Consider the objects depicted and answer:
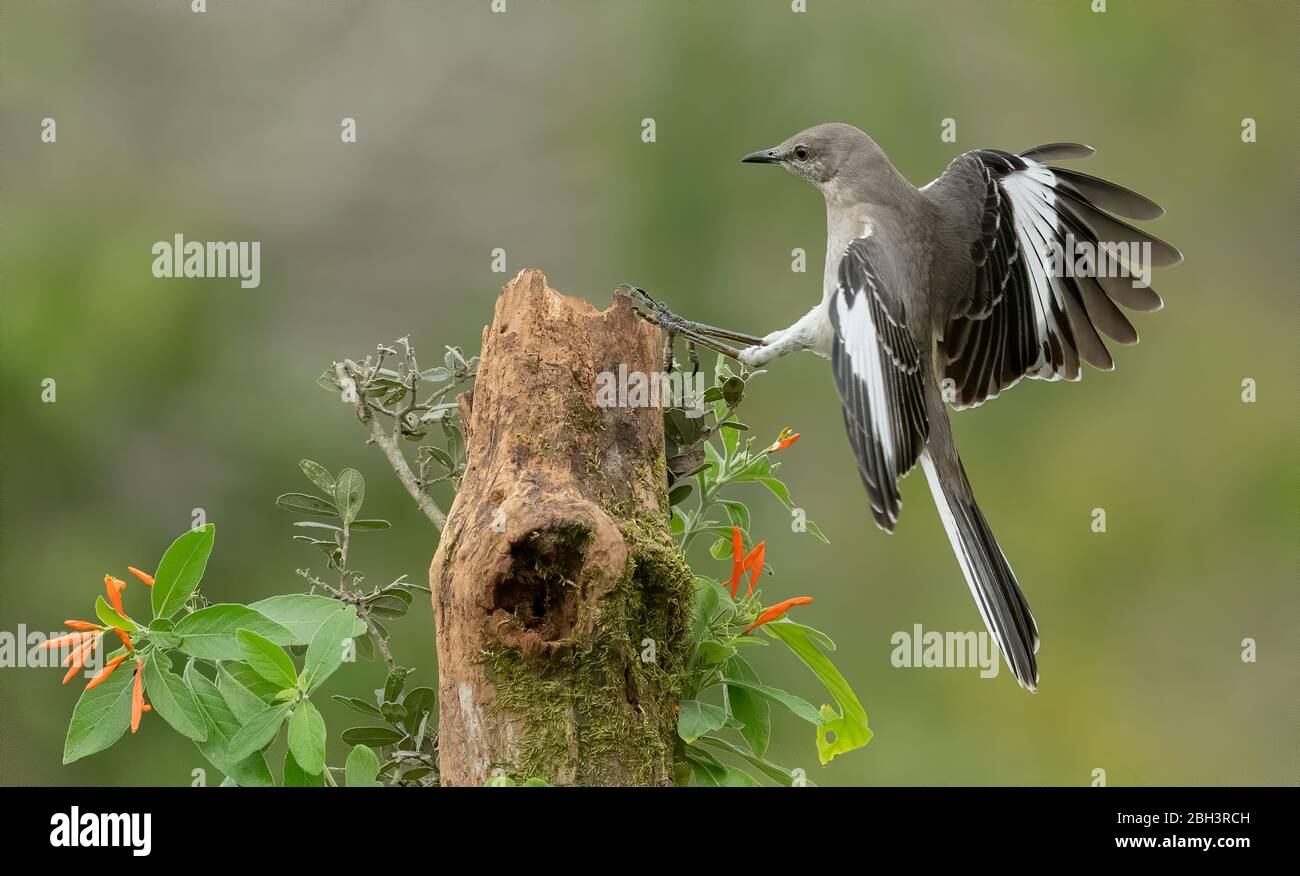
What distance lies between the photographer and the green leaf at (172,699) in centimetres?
167

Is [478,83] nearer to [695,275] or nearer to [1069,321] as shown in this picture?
[695,275]

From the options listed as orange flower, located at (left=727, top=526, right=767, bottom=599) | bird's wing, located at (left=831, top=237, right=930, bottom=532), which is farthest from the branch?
bird's wing, located at (left=831, top=237, right=930, bottom=532)

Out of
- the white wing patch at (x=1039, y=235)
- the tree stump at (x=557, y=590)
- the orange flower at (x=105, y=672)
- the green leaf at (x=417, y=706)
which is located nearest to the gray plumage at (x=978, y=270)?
the white wing patch at (x=1039, y=235)

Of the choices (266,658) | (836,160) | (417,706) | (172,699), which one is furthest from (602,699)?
(836,160)

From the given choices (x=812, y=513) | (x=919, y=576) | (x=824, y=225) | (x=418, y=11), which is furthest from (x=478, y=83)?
(x=919, y=576)

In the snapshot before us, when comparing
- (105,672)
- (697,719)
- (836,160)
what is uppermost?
(836,160)

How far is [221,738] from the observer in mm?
1696

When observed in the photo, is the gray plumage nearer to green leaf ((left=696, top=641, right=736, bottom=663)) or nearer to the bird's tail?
the bird's tail

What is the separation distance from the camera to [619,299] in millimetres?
2064

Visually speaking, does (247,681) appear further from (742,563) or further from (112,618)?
(742,563)

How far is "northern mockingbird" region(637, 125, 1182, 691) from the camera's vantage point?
99.7 inches

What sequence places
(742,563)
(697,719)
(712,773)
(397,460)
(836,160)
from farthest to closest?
(836,160), (397,460), (742,563), (712,773), (697,719)

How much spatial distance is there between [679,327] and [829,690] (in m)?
0.78

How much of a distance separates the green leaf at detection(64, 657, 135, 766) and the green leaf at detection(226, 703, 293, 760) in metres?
0.14
